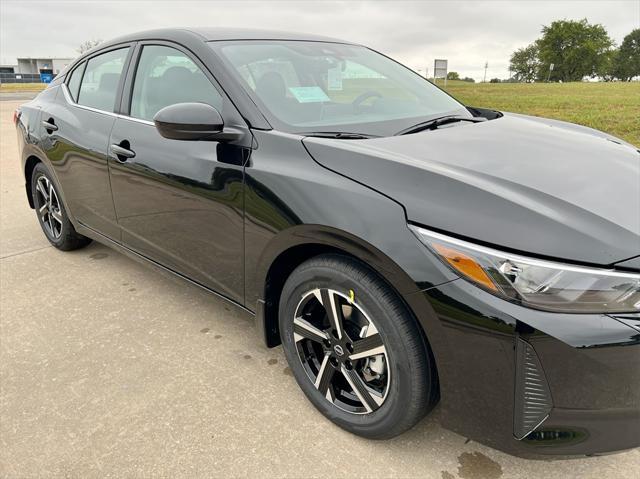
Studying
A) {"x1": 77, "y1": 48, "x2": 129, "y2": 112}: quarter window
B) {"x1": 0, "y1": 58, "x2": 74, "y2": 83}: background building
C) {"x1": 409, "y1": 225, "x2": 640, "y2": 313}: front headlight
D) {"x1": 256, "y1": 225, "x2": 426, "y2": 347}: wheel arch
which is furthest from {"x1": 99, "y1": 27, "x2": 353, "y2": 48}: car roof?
{"x1": 0, "y1": 58, "x2": 74, "y2": 83}: background building

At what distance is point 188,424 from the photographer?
2143mm

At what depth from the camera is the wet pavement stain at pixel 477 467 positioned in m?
1.88

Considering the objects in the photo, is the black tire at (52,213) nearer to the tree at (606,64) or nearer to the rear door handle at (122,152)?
the rear door handle at (122,152)

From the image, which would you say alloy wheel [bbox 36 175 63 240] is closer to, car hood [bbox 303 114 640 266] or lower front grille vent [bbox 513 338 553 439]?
car hood [bbox 303 114 640 266]

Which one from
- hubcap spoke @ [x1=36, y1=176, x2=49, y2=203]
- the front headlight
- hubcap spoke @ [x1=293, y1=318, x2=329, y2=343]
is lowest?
hubcap spoke @ [x1=293, y1=318, x2=329, y2=343]

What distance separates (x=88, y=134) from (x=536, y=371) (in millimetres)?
2869

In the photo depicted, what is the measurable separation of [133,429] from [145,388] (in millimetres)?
277

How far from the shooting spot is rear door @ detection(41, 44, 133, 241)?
310 centimetres

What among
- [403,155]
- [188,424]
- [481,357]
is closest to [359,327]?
[481,357]

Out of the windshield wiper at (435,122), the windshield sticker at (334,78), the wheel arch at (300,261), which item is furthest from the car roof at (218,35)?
the wheel arch at (300,261)

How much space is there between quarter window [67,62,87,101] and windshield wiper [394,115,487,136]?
2447mm

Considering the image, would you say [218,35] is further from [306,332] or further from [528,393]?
[528,393]

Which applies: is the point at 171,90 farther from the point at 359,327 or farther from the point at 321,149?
the point at 359,327

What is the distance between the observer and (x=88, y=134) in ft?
10.5
